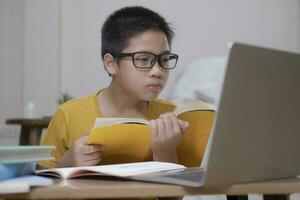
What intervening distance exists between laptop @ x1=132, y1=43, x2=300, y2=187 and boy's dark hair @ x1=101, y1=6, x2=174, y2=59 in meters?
0.61

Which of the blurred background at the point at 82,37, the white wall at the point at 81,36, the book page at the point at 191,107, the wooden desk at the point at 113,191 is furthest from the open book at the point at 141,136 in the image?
the white wall at the point at 81,36

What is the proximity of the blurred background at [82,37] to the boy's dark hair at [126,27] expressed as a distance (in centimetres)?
134

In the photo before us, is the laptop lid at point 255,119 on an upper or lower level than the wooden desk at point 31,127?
upper

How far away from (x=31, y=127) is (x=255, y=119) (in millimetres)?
1955

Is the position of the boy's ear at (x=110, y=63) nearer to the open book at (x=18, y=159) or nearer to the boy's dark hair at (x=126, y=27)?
the boy's dark hair at (x=126, y=27)

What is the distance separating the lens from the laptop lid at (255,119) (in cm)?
50

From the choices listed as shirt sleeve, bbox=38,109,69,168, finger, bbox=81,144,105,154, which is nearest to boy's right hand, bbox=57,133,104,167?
finger, bbox=81,144,105,154

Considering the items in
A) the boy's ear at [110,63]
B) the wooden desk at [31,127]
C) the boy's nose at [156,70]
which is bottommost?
the wooden desk at [31,127]

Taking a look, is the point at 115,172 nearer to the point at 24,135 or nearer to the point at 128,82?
the point at 128,82

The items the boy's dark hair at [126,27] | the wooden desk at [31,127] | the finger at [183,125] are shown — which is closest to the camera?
the finger at [183,125]

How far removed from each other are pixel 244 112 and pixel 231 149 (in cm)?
5

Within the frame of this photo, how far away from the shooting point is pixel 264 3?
269 centimetres

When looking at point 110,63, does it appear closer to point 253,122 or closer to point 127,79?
point 127,79

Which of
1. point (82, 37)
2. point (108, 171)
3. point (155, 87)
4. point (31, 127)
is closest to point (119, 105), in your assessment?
point (155, 87)
